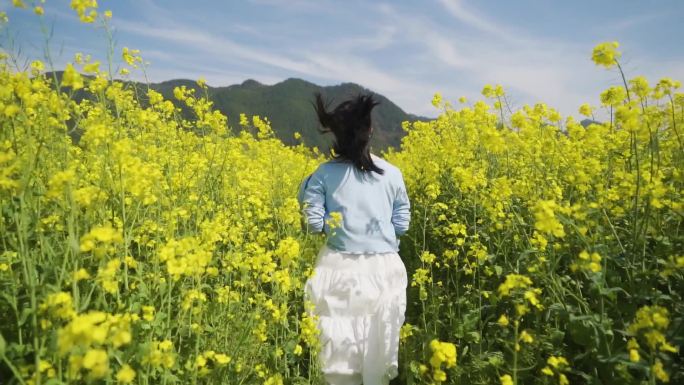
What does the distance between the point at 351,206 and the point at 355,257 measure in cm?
32

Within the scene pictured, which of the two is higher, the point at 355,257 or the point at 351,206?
the point at 351,206

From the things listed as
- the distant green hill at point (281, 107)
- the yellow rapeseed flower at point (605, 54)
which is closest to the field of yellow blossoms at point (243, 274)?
the yellow rapeseed flower at point (605, 54)

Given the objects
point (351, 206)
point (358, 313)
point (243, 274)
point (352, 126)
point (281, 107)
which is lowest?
point (358, 313)

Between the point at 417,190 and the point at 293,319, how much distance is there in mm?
2753

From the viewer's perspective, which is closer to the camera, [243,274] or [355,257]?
[243,274]

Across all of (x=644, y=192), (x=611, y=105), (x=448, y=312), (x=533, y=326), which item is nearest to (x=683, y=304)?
(x=644, y=192)

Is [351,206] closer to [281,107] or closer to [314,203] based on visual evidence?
[314,203]

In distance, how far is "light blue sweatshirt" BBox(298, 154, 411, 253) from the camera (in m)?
2.70

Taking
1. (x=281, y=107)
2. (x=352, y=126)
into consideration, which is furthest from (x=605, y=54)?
(x=281, y=107)

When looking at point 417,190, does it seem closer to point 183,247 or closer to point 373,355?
point 373,355

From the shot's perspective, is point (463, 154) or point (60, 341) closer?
point (60, 341)

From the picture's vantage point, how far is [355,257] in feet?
8.86

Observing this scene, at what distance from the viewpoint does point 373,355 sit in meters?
2.47

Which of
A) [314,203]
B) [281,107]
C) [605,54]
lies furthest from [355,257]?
[281,107]
